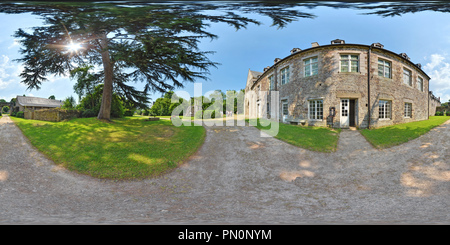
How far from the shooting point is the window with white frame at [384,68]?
8.75ft

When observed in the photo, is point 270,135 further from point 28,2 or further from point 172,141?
point 28,2

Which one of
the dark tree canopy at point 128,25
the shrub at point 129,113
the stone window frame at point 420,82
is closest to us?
the dark tree canopy at point 128,25

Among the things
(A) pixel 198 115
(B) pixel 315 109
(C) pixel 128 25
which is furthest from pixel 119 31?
(B) pixel 315 109

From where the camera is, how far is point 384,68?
278 centimetres

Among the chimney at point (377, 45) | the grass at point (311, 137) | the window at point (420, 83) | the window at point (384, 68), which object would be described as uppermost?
the chimney at point (377, 45)

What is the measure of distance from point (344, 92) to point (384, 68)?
1.07m

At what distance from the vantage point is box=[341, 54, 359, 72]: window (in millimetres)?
2562

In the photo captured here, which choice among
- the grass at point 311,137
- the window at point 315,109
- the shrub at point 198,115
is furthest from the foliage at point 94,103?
the window at point 315,109

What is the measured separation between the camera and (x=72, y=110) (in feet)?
8.81

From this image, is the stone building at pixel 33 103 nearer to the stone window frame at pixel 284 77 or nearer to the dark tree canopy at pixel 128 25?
the dark tree canopy at pixel 128 25

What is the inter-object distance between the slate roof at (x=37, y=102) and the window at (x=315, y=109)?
4.56 m

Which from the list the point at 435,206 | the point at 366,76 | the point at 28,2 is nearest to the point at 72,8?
the point at 28,2

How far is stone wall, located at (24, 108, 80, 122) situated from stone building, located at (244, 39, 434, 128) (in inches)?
130

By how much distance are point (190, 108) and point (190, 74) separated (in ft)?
2.22
